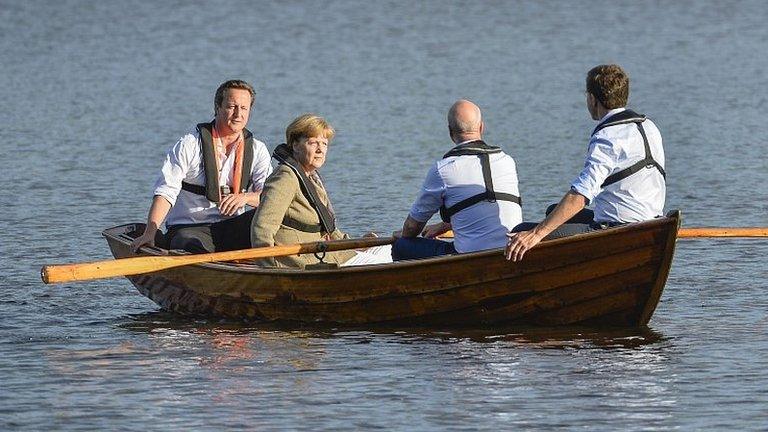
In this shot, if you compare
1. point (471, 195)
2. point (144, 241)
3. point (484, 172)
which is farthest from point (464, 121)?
point (144, 241)

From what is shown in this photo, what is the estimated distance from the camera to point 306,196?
1141cm

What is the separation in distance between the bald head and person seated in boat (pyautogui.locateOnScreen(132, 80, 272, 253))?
5.50 ft

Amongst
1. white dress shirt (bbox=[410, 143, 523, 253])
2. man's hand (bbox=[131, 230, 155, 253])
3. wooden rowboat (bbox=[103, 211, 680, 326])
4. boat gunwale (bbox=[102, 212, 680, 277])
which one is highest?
white dress shirt (bbox=[410, 143, 523, 253])

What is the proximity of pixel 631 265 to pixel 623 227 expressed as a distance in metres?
0.35

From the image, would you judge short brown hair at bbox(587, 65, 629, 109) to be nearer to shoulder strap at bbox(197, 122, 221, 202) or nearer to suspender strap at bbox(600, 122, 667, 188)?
suspender strap at bbox(600, 122, 667, 188)

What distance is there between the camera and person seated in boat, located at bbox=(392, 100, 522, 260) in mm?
10555

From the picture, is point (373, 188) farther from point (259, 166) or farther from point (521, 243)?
point (521, 243)

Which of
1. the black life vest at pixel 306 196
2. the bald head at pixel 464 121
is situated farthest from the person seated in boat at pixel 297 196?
the bald head at pixel 464 121

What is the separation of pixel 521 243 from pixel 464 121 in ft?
2.50

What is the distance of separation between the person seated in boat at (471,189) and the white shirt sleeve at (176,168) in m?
1.69

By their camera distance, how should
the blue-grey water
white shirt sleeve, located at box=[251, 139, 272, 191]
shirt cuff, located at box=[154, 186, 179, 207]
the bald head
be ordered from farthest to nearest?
white shirt sleeve, located at box=[251, 139, 272, 191] < shirt cuff, located at box=[154, 186, 179, 207] < the bald head < the blue-grey water

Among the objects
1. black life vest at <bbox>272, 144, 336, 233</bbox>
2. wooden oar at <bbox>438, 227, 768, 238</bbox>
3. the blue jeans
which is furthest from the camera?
black life vest at <bbox>272, 144, 336, 233</bbox>

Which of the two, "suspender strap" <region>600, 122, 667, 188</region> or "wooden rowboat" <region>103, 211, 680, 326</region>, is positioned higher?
"suspender strap" <region>600, 122, 667, 188</region>

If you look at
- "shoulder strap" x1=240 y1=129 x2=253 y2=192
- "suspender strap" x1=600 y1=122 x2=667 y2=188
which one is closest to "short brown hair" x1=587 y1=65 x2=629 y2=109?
"suspender strap" x1=600 y1=122 x2=667 y2=188
